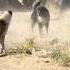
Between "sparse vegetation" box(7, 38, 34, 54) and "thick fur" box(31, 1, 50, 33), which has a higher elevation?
"thick fur" box(31, 1, 50, 33)

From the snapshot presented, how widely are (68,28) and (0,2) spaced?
9134 millimetres

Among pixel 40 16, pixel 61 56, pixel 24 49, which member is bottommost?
pixel 61 56

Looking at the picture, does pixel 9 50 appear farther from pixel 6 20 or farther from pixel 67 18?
pixel 67 18

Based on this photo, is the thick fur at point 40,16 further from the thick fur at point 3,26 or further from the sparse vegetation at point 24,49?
the thick fur at point 3,26

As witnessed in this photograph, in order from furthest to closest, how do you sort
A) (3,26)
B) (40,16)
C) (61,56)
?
(40,16) → (3,26) → (61,56)

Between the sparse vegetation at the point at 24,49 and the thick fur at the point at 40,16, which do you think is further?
the thick fur at the point at 40,16

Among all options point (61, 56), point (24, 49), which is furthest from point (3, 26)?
point (61, 56)

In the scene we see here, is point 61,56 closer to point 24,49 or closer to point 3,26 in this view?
point 24,49

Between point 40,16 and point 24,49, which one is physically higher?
point 40,16

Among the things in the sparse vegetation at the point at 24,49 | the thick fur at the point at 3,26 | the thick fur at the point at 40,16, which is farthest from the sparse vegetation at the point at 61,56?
the thick fur at the point at 40,16

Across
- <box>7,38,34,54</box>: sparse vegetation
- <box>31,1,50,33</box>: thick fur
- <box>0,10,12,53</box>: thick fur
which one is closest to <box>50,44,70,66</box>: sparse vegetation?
<box>7,38,34,54</box>: sparse vegetation

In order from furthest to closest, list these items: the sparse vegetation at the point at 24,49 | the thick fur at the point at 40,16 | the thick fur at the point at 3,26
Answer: the thick fur at the point at 40,16, the thick fur at the point at 3,26, the sparse vegetation at the point at 24,49

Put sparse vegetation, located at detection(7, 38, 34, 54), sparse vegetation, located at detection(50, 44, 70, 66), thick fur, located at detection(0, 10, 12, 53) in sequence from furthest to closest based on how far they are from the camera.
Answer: thick fur, located at detection(0, 10, 12, 53) → sparse vegetation, located at detection(7, 38, 34, 54) → sparse vegetation, located at detection(50, 44, 70, 66)

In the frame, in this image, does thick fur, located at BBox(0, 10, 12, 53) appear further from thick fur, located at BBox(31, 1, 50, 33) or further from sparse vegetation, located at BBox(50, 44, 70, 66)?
thick fur, located at BBox(31, 1, 50, 33)
